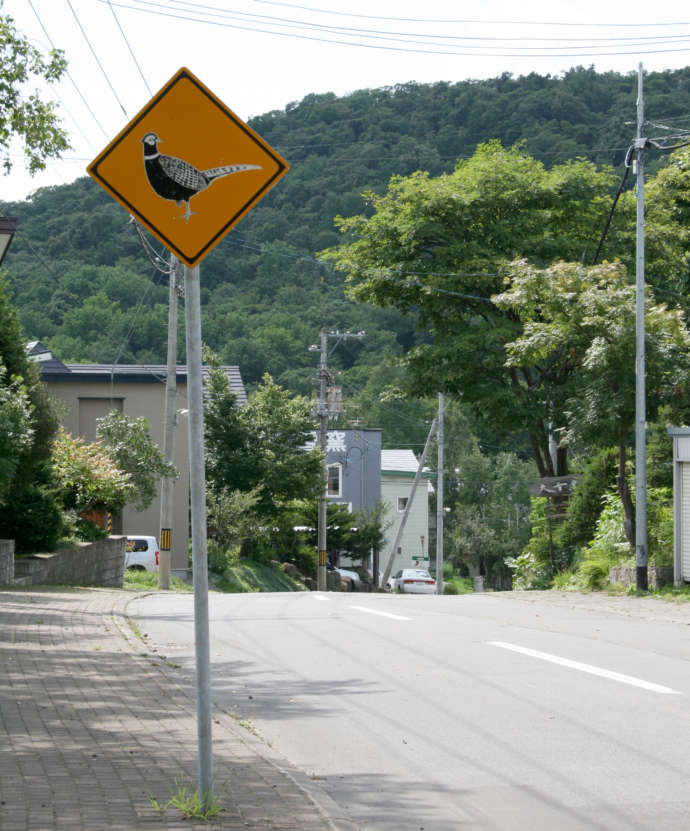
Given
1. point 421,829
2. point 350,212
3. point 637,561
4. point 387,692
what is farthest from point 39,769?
point 350,212

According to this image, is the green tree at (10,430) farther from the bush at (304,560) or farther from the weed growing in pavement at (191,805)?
the bush at (304,560)

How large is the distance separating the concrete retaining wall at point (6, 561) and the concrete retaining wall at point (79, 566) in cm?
45

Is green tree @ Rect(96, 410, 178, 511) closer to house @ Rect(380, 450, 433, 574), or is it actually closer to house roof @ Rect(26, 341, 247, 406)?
house roof @ Rect(26, 341, 247, 406)

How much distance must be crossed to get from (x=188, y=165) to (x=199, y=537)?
176 centimetres

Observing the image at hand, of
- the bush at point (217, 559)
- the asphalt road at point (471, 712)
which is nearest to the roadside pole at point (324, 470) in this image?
the bush at point (217, 559)

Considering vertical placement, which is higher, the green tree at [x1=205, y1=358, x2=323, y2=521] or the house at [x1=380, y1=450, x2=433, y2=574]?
the green tree at [x1=205, y1=358, x2=323, y2=521]

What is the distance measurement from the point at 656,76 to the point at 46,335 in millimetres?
30593

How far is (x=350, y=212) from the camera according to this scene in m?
55.6

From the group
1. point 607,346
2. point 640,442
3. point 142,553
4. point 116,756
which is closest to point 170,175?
point 116,756

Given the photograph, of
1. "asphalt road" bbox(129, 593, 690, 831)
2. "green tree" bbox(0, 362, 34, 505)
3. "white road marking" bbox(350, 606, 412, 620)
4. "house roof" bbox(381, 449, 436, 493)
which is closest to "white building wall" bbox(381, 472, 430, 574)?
"house roof" bbox(381, 449, 436, 493)

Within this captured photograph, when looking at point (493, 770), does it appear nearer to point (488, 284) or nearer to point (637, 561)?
point (637, 561)

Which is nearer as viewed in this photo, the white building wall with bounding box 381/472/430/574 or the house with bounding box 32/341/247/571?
the house with bounding box 32/341/247/571

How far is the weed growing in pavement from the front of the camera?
204 inches

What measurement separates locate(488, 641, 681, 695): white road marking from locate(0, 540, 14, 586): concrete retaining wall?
1128 cm
